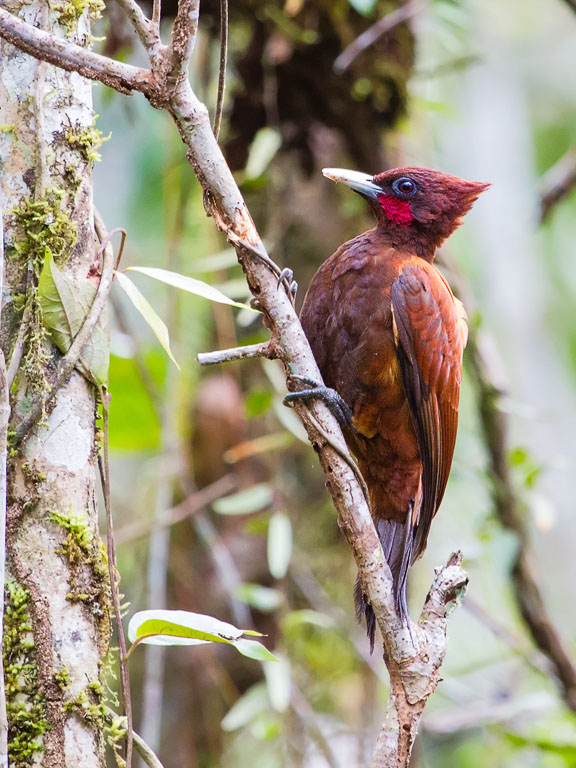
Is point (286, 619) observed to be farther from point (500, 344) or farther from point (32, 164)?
point (500, 344)

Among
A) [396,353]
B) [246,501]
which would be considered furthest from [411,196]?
[246,501]

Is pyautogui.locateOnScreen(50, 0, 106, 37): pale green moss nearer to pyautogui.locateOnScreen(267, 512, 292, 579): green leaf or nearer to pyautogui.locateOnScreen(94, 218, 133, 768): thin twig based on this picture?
pyautogui.locateOnScreen(94, 218, 133, 768): thin twig

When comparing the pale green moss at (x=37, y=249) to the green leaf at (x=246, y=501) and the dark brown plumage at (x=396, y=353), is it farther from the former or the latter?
the green leaf at (x=246, y=501)

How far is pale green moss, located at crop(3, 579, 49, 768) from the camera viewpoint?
50.6 inches

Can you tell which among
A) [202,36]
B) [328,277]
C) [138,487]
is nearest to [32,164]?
[328,277]

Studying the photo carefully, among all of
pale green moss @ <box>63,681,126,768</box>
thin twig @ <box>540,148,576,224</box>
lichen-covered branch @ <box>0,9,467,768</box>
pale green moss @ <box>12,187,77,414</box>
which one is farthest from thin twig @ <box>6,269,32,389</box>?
thin twig @ <box>540,148,576,224</box>

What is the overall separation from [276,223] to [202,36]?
2.53 feet

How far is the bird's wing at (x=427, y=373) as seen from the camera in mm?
2334

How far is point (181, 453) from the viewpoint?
12.3 ft

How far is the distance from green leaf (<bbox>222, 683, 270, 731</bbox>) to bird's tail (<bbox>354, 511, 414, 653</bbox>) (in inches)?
39.4

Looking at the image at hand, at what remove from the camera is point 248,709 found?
313 centimetres

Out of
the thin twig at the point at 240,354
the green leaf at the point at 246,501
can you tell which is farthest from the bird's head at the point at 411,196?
the green leaf at the point at 246,501

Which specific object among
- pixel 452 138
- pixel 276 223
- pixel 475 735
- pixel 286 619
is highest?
pixel 452 138

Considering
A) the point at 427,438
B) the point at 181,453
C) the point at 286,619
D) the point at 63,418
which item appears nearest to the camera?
the point at 63,418
